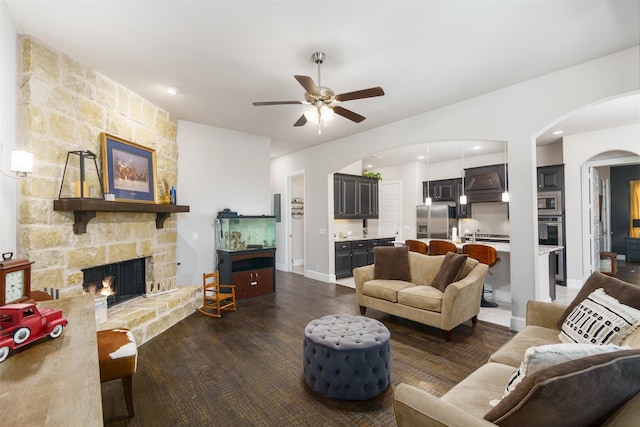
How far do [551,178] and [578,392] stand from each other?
19.8 ft

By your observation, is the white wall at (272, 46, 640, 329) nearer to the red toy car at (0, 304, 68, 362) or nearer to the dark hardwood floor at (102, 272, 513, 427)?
the dark hardwood floor at (102, 272, 513, 427)

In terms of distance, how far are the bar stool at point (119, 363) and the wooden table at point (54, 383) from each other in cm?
57

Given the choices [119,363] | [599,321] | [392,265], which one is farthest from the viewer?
[392,265]

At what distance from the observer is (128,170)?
3.57m

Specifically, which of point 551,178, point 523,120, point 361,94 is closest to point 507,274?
point 523,120

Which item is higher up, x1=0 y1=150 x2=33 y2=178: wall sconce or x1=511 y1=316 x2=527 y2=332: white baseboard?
x1=0 y1=150 x2=33 y2=178: wall sconce

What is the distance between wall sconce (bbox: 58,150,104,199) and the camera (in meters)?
2.90

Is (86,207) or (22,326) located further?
(86,207)

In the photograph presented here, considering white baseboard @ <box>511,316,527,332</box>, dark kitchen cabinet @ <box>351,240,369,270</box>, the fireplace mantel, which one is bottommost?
white baseboard @ <box>511,316,527,332</box>

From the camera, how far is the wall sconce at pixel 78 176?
9.52ft

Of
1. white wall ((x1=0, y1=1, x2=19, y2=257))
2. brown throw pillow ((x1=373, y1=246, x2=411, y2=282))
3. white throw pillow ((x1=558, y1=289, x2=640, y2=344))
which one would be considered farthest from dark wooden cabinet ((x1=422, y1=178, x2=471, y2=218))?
white wall ((x1=0, y1=1, x2=19, y2=257))

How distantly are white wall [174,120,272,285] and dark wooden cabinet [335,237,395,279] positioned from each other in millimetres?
1864

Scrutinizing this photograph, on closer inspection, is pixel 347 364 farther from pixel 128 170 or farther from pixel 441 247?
pixel 128 170

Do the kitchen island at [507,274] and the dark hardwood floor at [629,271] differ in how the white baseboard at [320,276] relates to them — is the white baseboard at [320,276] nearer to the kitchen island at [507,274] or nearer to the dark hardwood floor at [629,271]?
the kitchen island at [507,274]
